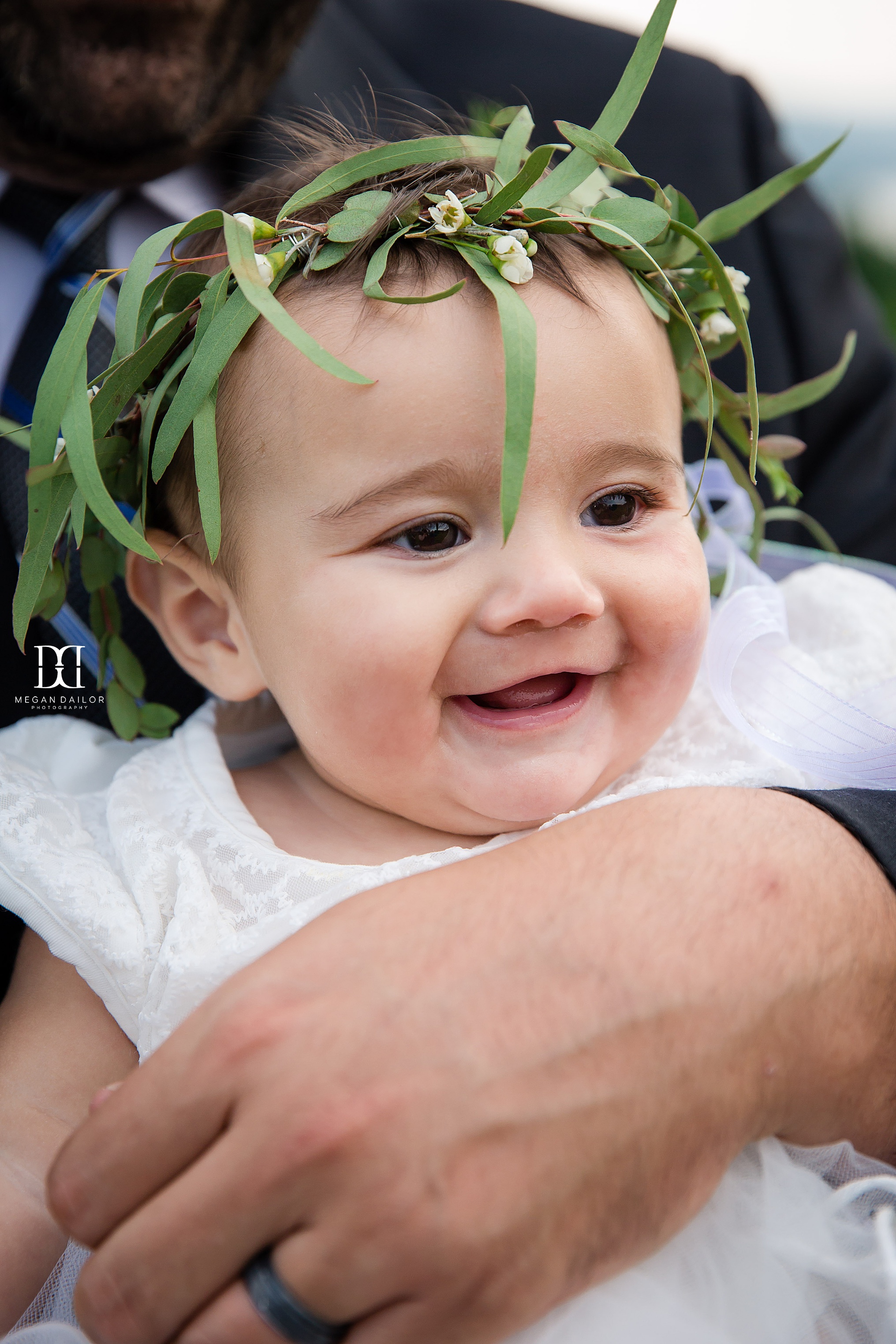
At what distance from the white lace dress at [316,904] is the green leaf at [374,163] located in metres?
0.79

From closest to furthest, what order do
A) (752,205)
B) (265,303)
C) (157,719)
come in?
1. (265,303)
2. (752,205)
3. (157,719)

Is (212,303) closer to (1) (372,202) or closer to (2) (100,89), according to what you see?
(1) (372,202)

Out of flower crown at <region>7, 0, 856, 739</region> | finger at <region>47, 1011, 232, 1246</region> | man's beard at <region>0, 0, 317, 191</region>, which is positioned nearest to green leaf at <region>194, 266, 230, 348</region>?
flower crown at <region>7, 0, 856, 739</region>

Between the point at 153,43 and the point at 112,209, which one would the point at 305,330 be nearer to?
the point at 112,209

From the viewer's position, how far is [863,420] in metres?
2.41

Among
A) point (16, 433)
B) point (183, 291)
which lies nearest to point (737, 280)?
point (183, 291)

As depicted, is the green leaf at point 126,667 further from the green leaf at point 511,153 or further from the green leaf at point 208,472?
the green leaf at point 511,153

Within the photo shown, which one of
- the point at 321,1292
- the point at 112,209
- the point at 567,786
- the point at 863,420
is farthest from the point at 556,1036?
the point at 863,420

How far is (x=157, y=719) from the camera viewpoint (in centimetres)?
163

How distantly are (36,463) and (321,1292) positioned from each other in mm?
917

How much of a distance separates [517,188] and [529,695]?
2.04 ft

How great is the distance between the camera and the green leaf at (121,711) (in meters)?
Result: 1.58

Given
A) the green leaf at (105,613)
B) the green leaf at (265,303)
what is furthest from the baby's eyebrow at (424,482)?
the green leaf at (105,613)

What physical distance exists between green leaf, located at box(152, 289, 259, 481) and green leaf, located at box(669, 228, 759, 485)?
55 centimetres
